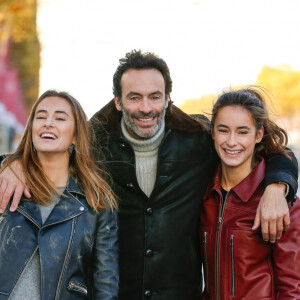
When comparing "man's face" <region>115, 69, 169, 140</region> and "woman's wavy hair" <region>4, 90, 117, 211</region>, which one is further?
"man's face" <region>115, 69, 169, 140</region>

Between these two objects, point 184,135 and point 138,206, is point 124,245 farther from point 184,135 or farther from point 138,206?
point 184,135

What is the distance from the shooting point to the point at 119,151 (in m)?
3.75

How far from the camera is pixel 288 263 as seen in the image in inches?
114

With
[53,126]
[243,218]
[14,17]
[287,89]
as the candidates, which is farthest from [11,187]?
[287,89]

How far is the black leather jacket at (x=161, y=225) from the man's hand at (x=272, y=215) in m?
0.64

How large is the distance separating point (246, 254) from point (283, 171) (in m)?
0.62

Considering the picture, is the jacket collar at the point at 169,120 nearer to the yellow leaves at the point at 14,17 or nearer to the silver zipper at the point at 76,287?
the silver zipper at the point at 76,287

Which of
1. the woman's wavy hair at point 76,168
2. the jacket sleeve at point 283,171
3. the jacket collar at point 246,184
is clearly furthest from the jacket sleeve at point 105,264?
the jacket sleeve at point 283,171

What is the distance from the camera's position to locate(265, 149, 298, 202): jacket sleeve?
3.13 m

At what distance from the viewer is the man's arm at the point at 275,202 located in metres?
2.94

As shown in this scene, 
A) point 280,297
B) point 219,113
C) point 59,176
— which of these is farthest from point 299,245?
point 59,176

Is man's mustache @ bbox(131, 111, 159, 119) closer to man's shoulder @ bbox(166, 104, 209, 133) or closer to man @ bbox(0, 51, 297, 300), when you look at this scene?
man @ bbox(0, 51, 297, 300)

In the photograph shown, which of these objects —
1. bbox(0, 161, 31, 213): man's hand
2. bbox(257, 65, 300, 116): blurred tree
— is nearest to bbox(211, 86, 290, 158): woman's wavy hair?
bbox(0, 161, 31, 213): man's hand

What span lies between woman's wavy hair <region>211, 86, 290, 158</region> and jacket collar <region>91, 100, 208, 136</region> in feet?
1.36
